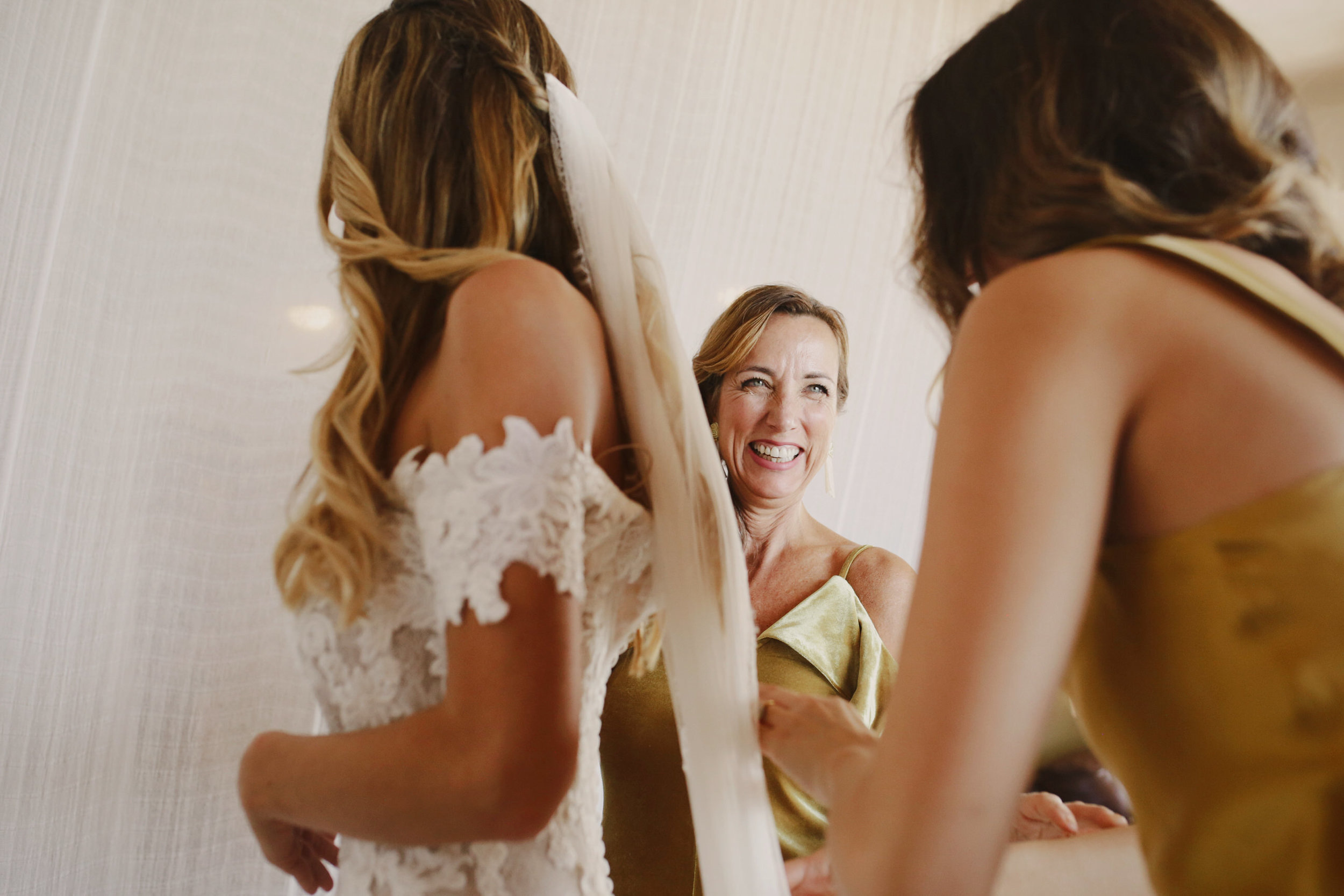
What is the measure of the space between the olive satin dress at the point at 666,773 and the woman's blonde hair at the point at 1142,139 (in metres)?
0.88

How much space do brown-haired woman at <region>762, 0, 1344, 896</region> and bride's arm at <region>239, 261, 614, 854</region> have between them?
219 millimetres

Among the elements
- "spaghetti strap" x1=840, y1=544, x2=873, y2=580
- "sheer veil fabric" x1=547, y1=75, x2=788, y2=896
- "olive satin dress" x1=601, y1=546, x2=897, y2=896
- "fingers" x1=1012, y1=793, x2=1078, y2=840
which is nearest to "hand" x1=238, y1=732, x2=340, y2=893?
"sheer veil fabric" x1=547, y1=75, x2=788, y2=896

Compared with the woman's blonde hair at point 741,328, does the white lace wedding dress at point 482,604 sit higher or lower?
lower

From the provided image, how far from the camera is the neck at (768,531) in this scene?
1.61 meters

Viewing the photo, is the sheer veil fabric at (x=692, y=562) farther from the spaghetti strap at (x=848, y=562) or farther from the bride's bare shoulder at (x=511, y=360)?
the spaghetti strap at (x=848, y=562)

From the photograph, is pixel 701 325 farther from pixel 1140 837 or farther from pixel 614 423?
pixel 1140 837

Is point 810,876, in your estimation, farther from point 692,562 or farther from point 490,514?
point 490,514

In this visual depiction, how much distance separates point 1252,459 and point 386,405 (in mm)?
602

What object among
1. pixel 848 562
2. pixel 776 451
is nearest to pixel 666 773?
pixel 848 562

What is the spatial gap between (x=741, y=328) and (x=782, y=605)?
499 mm

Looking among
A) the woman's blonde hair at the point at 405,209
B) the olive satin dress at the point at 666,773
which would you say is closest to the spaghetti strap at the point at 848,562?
the olive satin dress at the point at 666,773

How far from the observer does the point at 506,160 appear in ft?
2.64

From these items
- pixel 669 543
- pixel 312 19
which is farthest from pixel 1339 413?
pixel 312 19

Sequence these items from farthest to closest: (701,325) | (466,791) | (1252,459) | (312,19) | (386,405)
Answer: (701,325), (312,19), (386,405), (466,791), (1252,459)
